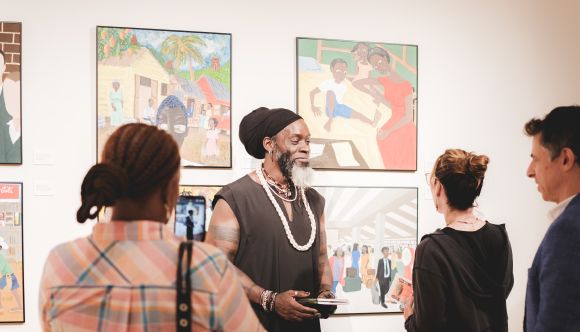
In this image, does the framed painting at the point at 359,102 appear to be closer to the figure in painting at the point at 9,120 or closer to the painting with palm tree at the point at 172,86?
the painting with palm tree at the point at 172,86

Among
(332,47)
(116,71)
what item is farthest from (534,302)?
(116,71)

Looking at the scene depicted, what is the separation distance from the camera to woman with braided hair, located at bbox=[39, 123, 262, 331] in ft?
4.34

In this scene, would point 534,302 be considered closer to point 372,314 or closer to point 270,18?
point 372,314

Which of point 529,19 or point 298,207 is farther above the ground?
point 529,19

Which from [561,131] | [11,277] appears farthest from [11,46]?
[561,131]

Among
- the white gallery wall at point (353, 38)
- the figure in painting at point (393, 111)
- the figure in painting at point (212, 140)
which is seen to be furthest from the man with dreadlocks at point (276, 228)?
the figure in painting at point (393, 111)

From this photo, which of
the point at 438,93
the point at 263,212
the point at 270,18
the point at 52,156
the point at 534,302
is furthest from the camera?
the point at 438,93

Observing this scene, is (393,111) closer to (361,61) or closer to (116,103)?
(361,61)

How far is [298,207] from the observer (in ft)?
9.21

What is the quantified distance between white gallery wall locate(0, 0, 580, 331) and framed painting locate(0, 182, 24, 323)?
0.12 ft

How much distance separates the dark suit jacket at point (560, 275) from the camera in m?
1.56

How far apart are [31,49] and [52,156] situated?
0.55 m

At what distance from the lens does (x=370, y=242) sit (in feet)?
11.4

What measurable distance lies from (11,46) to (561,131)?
256 cm
